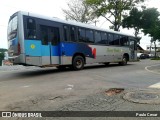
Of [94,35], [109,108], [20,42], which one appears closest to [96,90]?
[109,108]

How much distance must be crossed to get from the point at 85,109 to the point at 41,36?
7.98 metres

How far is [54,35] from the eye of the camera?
14062 millimetres

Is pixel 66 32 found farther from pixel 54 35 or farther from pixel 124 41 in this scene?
pixel 124 41

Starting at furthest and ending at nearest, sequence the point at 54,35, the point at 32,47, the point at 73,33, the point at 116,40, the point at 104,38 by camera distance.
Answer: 1. the point at 116,40
2. the point at 104,38
3. the point at 73,33
4. the point at 54,35
5. the point at 32,47

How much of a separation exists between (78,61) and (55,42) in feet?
8.13

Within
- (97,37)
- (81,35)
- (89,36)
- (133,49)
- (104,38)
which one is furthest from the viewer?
(133,49)

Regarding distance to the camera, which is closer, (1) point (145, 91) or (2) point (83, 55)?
(1) point (145, 91)

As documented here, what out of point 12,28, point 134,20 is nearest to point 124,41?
point 12,28

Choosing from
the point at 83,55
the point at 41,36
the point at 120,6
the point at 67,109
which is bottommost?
the point at 67,109

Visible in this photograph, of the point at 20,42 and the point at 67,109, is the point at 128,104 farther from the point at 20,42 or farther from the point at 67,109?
the point at 20,42

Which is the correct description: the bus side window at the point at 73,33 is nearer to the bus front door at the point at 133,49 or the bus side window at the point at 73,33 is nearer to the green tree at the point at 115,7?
the bus front door at the point at 133,49

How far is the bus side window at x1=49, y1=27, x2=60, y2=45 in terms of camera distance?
13.9 metres

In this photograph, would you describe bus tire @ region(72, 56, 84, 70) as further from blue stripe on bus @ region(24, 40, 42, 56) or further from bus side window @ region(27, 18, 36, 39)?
bus side window @ region(27, 18, 36, 39)

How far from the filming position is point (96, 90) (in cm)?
817
